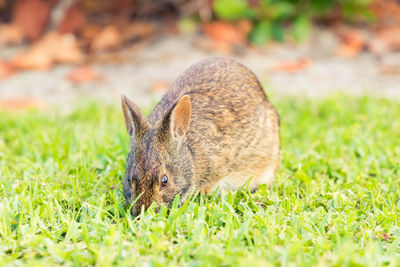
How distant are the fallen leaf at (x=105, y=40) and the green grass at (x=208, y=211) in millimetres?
3492

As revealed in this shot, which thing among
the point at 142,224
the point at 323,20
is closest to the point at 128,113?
the point at 142,224

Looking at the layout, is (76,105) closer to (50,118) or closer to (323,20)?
(50,118)

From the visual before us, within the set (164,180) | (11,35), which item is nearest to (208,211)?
(164,180)

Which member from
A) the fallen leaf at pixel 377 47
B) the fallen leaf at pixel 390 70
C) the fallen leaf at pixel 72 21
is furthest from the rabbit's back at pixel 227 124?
the fallen leaf at pixel 72 21

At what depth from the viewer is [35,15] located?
927 centimetres

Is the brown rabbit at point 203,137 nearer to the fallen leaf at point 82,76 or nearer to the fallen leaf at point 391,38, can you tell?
the fallen leaf at point 82,76

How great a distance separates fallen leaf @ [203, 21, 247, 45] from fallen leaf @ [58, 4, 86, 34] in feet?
7.29

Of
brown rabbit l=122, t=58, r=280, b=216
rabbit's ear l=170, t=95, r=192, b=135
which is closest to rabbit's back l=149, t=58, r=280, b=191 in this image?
brown rabbit l=122, t=58, r=280, b=216

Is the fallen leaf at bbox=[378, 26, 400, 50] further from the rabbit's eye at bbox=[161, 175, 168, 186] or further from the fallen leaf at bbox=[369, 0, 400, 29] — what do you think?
the rabbit's eye at bbox=[161, 175, 168, 186]

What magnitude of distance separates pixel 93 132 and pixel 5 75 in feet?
10.3

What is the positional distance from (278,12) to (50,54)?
3.88 meters

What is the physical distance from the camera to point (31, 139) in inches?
219

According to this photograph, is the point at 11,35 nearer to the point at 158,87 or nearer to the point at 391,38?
the point at 158,87

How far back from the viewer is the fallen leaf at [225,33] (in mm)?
9266
